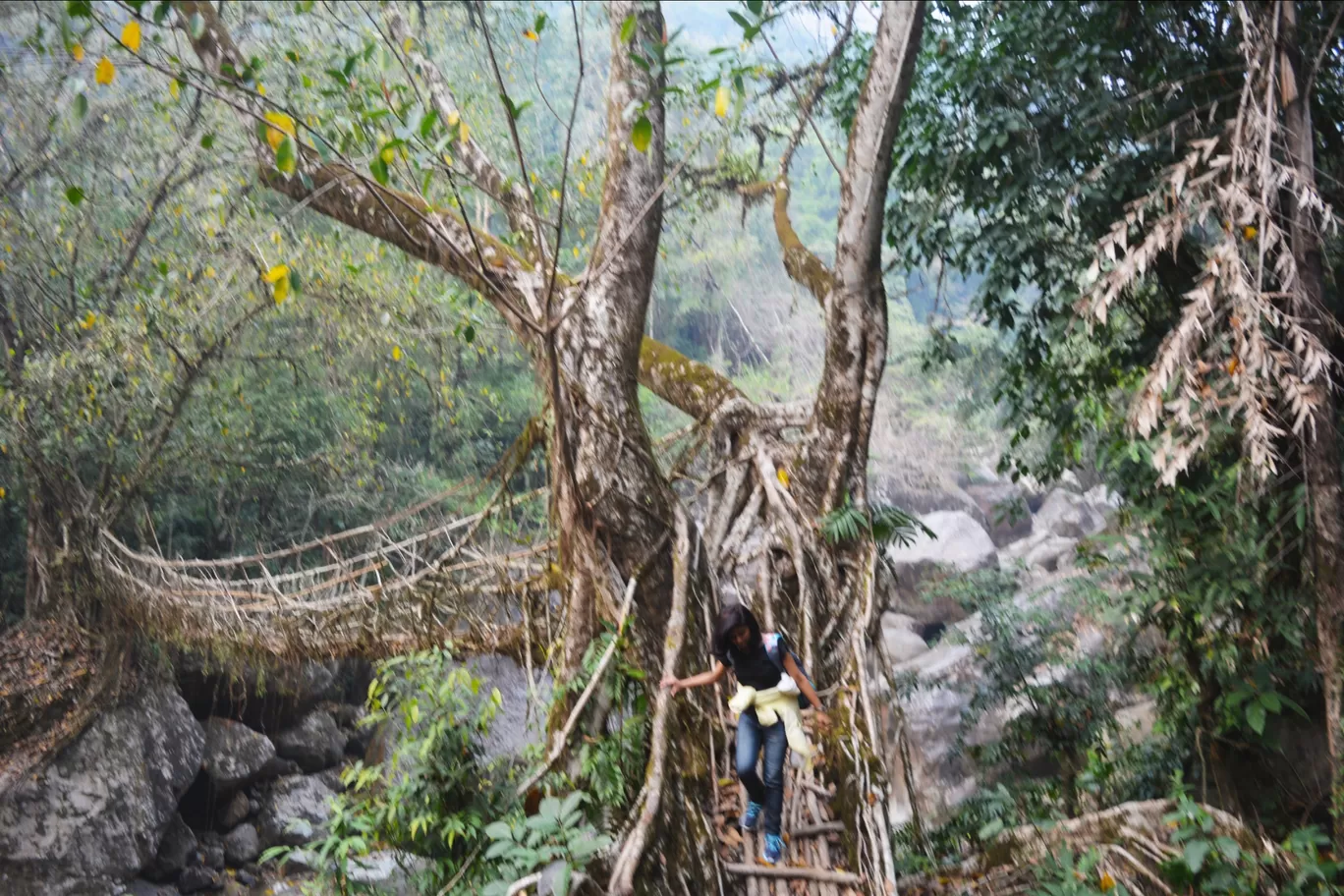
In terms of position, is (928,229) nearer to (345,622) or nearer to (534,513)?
(534,513)

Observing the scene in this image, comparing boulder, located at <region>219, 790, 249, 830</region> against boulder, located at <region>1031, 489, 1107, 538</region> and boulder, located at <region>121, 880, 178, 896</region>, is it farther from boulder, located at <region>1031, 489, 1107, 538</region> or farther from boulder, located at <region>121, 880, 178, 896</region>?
boulder, located at <region>1031, 489, 1107, 538</region>

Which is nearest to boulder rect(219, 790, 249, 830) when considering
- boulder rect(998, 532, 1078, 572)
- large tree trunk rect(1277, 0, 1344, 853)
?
large tree trunk rect(1277, 0, 1344, 853)

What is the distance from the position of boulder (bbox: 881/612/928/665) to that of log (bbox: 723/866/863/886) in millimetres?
7240

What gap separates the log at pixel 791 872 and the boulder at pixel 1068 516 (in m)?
11.5

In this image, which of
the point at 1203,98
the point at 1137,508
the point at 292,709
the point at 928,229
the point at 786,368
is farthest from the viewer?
the point at 786,368

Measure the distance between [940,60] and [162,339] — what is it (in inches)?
201

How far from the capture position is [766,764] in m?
2.82

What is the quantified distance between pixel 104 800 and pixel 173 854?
0.80 metres

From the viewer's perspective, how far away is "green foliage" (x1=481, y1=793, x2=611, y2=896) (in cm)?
184

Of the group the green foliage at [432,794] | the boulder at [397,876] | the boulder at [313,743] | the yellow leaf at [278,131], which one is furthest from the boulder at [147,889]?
the yellow leaf at [278,131]

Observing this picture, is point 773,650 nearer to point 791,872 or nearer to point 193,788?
point 791,872

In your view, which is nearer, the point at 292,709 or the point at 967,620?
the point at 292,709

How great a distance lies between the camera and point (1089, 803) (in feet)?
13.5

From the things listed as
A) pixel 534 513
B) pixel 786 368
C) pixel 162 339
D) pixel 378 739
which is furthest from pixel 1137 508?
pixel 786 368
